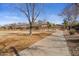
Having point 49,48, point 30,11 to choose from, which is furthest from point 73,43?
point 30,11

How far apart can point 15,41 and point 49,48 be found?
285mm

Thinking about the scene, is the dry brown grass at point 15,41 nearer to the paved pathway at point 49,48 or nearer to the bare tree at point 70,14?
the paved pathway at point 49,48

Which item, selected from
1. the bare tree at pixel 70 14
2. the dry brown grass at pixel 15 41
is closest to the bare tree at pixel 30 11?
the dry brown grass at pixel 15 41

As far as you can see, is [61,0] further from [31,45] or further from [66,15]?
[31,45]

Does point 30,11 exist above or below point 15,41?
above

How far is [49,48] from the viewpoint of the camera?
243cm

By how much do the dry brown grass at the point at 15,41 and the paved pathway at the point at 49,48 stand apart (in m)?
0.04

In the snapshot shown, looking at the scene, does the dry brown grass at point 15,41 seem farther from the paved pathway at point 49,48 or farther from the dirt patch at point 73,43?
the dirt patch at point 73,43

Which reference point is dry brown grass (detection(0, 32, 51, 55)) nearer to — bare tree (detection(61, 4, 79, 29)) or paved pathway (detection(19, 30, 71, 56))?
paved pathway (detection(19, 30, 71, 56))

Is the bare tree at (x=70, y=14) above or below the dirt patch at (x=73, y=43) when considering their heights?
above

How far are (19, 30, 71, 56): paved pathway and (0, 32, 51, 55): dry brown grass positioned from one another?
0.04 metres

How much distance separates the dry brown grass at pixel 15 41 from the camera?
2430 millimetres

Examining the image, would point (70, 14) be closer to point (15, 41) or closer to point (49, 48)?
point (49, 48)

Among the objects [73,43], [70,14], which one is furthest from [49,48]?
[70,14]
